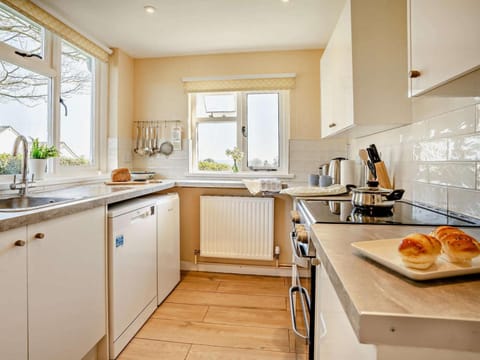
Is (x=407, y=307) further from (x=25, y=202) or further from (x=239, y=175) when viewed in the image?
(x=239, y=175)

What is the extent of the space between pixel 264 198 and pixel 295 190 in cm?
84

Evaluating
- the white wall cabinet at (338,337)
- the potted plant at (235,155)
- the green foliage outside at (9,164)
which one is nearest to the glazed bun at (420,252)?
the white wall cabinet at (338,337)

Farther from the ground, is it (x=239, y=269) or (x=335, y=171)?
(x=335, y=171)

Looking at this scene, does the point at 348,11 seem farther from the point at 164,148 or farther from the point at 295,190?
the point at 164,148

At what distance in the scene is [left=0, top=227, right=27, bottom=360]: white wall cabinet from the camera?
0.97m

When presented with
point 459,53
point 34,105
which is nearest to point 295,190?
point 459,53

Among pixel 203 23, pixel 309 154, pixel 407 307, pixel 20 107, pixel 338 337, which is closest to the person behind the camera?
pixel 407 307

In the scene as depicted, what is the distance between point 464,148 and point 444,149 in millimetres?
122

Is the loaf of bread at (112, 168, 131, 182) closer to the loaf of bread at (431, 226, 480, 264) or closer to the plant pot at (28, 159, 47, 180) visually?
the plant pot at (28, 159, 47, 180)

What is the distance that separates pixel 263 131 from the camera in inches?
118

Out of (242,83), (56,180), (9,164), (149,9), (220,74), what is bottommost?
(56,180)

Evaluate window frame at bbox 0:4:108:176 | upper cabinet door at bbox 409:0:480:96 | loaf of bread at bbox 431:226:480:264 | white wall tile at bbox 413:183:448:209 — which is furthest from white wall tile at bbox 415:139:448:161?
window frame at bbox 0:4:108:176

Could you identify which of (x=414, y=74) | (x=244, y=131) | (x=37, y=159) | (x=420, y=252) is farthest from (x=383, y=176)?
(x=37, y=159)

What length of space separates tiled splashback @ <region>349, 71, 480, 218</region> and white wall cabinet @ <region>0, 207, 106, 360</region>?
1519mm
